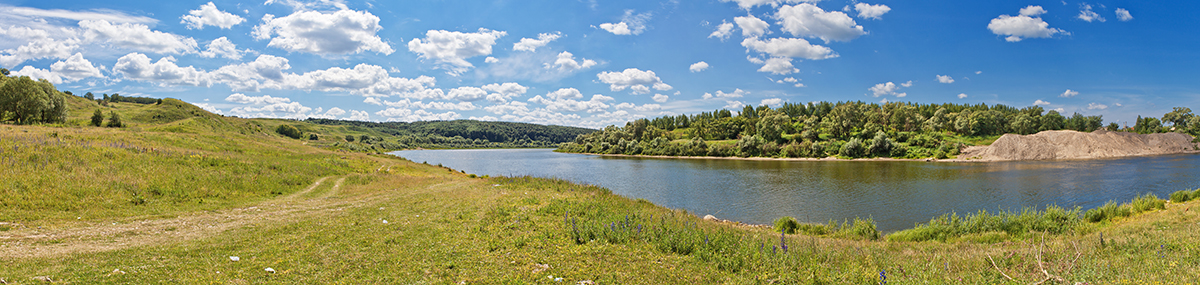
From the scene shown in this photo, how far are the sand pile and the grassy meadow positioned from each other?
247 feet

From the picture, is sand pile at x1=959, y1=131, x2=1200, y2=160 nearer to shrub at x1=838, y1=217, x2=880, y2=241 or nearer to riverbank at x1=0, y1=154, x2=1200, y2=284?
shrub at x1=838, y1=217, x2=880, y2=241

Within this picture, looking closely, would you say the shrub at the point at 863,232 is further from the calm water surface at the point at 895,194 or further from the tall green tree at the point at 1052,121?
the tall green tree at the point at 1052,121

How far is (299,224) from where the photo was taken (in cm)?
1250

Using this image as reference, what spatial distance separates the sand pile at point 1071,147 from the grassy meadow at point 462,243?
75.3 m

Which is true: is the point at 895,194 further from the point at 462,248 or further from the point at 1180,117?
the point at 1180,117

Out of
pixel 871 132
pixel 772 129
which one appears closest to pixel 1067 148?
pixel 871 132

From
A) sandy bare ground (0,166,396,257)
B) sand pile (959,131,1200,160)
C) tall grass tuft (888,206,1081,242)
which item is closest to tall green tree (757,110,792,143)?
sand pile (959,131,1200,160)

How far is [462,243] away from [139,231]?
8.67 metres

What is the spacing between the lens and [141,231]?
36.7 ft

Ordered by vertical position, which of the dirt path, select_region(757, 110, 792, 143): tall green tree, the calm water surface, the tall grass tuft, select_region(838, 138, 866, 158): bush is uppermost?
select_region(757, 110, 792, 143): tall green tree

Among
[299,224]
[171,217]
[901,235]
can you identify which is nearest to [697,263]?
[299,224]

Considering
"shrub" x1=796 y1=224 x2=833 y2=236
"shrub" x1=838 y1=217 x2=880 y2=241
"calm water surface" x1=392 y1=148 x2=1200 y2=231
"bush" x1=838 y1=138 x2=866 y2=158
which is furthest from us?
"bush" x1=838 y1=138 x2=866 y2=158

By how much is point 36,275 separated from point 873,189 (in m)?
43.6

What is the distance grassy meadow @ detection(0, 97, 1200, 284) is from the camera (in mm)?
7203
